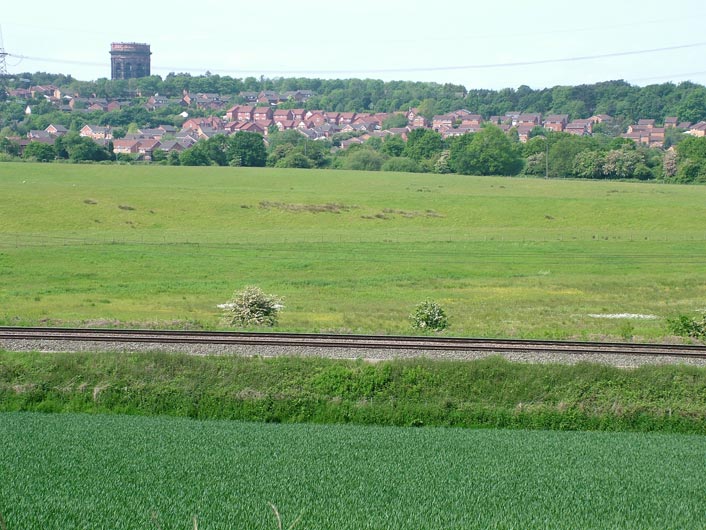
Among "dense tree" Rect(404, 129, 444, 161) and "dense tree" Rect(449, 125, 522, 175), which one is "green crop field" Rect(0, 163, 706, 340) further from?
"dense tree" Rect(404, 129, 444, 161)

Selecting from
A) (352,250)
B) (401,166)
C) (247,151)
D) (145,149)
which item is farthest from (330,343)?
(145,149)

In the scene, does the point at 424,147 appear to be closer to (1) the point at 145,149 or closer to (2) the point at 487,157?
(2) the point at 487,157

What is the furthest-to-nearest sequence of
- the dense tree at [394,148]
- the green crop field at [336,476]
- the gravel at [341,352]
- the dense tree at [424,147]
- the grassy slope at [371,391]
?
→ the dense tree at [394,148]
the dense tree at [424,147]
the gravel at [341,352]
the grassy slope at [371,391]
the green crop field at [336,476]

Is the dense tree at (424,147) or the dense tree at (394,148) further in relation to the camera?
the dense tree at (394,148)

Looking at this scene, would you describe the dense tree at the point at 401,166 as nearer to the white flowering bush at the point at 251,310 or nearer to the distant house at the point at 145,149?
the distant house at the point at 145,149

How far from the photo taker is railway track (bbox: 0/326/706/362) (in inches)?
1085

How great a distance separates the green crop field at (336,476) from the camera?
13.3 metres

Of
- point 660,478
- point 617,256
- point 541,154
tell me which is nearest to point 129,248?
point 617,256

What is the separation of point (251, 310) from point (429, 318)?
6.76 meters

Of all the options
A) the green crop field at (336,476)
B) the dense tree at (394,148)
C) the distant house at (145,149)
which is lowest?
the distant house at (145,149)

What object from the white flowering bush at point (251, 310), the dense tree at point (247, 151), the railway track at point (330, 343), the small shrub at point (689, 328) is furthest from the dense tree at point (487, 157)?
the railway track at point (330, 343)

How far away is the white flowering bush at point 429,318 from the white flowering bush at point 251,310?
5.42m

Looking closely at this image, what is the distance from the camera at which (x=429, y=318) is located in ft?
114

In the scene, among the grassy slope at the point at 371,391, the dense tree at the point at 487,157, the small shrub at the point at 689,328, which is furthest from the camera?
the dense tree at the point at 487,157
